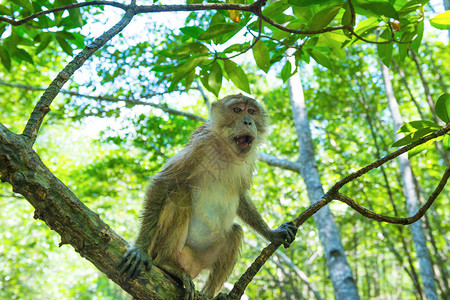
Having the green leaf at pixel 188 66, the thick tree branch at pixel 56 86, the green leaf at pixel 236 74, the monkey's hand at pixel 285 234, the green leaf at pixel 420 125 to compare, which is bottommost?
the thick tree branch at pixel 56 86

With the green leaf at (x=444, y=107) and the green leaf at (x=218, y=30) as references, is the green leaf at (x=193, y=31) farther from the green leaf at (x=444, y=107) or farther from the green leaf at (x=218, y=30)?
the green leaf at (x=444, y=107)

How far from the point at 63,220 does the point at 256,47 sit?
1717 millimetres

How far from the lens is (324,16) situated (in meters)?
2.06

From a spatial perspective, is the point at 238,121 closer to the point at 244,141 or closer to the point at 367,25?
the point at 244,141

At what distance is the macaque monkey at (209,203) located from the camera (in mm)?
3258

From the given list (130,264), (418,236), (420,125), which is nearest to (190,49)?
(130,264)

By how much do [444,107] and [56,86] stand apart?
8.02ft

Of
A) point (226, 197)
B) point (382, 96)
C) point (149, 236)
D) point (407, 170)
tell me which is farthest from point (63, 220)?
point (382, 96)

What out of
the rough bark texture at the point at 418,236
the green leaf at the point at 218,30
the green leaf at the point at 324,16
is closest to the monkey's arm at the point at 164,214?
the green leaf at the point at 218,30

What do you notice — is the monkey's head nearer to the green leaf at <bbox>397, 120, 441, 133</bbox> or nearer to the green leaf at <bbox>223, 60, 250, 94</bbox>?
the green leaf at <bbox>223, 60, 250, 94</bbox>

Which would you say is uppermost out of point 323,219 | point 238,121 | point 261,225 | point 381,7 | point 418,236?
point 418,236

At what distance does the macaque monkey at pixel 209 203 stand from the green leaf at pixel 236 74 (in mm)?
808

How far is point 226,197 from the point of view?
147 inches

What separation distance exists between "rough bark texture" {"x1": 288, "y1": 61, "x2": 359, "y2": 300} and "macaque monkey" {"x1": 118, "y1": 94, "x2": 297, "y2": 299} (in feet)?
6.97
